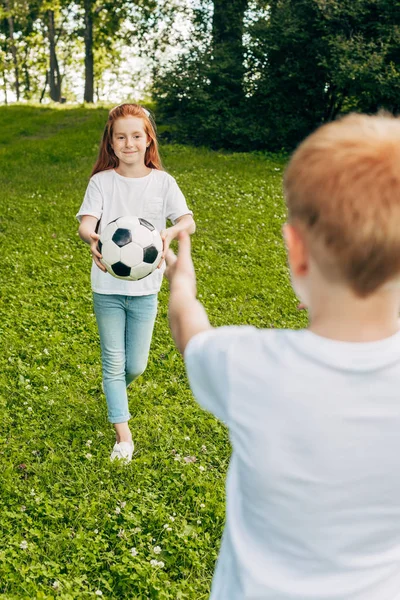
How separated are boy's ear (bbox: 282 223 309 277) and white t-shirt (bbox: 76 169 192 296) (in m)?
2.80

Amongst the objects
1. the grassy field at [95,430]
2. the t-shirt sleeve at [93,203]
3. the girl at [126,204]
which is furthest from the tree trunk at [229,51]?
the t-shirt sleeve at [93,203]

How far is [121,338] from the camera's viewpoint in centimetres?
438

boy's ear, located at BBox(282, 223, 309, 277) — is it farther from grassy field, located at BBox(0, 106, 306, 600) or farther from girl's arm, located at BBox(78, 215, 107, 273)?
grassy field, located at BBox(0, 106, 306, 600)

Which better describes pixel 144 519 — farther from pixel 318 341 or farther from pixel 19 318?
pixel 19 318

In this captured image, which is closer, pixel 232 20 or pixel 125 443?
pixel 125 443

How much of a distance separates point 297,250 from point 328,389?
11.4 inches

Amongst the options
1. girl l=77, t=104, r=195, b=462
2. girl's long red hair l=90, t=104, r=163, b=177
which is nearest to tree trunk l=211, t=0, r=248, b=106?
girl's long red hair l=90, t=104, r=163, b=177

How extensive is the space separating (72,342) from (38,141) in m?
11.2

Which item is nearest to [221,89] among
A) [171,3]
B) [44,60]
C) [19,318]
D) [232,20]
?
[232,20]

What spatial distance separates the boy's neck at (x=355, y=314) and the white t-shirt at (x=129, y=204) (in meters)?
2.85

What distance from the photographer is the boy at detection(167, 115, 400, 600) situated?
3.97ft

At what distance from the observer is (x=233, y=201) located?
1156cm

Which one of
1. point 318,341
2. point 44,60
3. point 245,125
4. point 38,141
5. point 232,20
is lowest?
point 44,60

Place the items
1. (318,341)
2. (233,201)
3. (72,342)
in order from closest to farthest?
1. (318,341)
2. (72,342)
3. (233,201)
